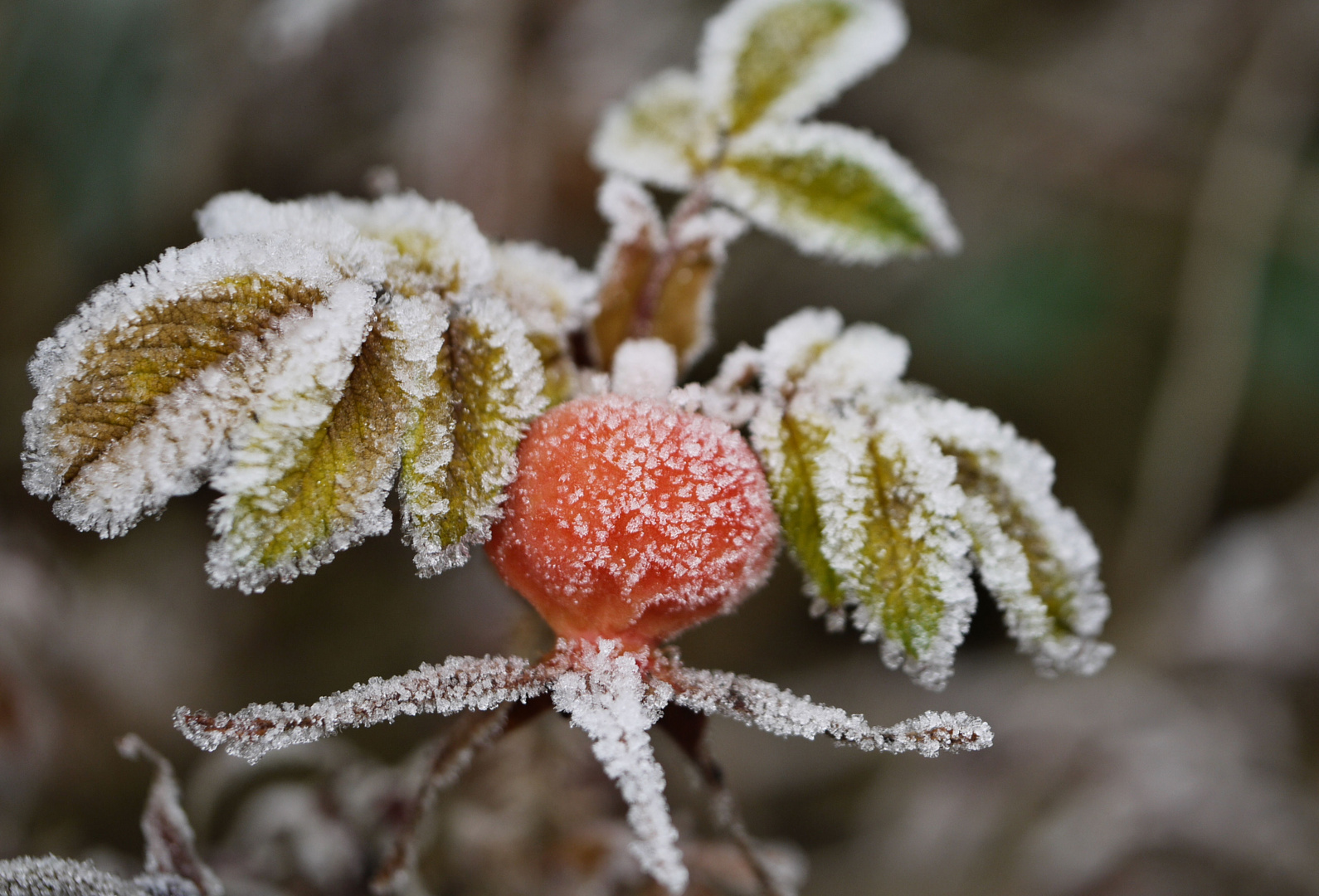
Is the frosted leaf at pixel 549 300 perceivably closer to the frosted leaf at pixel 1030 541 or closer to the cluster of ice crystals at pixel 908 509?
the cluster of ice crystals at pixel 908 509

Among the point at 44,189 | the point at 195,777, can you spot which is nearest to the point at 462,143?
the point at 44,189

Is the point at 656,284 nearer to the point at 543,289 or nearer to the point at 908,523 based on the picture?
the point at 543,289

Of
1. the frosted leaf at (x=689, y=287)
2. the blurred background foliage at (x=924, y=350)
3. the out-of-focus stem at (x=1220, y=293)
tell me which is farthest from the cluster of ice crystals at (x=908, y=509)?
the out-of-focus stem at (x=1220, y=293)

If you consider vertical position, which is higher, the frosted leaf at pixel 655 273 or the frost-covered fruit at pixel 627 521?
the frosted leaf at pixel 655 273

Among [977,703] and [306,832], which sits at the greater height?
[977,703]

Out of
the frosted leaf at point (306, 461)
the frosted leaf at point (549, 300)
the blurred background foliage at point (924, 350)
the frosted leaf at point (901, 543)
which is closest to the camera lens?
the frosted leaf at point (306, 461)

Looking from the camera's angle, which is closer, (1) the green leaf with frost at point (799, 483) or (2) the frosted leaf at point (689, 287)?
(1) the green leaf with frost at point (799, 483)

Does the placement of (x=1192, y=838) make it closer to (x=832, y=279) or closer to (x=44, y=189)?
(x=832, y=279)
